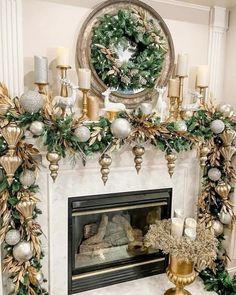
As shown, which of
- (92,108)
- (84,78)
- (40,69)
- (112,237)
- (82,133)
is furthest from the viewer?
(112,237)

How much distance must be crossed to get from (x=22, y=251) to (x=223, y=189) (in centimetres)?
163

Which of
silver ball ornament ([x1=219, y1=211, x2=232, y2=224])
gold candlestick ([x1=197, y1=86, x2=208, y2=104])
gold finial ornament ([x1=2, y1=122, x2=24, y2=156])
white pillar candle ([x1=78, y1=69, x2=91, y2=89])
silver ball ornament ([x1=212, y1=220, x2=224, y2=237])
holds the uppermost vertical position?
white pillar candle ([x1=78, y1=69, x2=91, y2=89])

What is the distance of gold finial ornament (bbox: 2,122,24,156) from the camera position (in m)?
1.69

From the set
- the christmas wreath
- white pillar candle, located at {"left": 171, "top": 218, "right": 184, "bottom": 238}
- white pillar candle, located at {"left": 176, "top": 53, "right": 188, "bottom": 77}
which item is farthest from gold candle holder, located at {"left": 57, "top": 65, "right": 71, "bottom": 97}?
white pillar candle, located at {"left": 171, "top": 218, "right": 184, "bottom": 238}

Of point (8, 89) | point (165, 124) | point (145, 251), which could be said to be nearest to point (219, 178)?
point (165, 124)

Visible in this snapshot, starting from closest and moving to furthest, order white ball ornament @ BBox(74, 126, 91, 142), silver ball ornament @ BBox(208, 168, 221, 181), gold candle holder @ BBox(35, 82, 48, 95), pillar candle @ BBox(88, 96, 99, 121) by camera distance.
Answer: white ball ornament @ BBox(74, 126, 91, 142)
gold candle holder @ BBox(35, 82, 48, 95)
pillar candle @ BBox(88, 96, 99, 121)
silver ball ornament @ BBox(208, 168, 221, 181)

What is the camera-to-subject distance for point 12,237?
185 centimetres

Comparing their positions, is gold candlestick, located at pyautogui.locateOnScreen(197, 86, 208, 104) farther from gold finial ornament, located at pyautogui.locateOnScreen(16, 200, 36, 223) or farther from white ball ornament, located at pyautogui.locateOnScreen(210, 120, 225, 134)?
gold finial ornament, located at pyautogui.locateOnScreen(16, 200, 36, 223)

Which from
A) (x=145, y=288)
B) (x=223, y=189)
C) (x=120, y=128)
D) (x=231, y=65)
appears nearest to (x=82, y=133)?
(x=120, y=128)

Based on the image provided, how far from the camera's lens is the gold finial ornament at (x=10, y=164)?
172 cm

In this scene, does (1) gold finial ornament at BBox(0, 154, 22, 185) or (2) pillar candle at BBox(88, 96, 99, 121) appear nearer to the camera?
(1) gold finial ornament at BBox(0, 154, 22, 185)

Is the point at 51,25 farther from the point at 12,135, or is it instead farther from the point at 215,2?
the point at 215,2

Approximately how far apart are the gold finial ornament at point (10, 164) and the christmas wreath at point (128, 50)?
0.90m

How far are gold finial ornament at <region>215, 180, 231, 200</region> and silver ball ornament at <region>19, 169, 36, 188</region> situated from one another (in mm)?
1509
